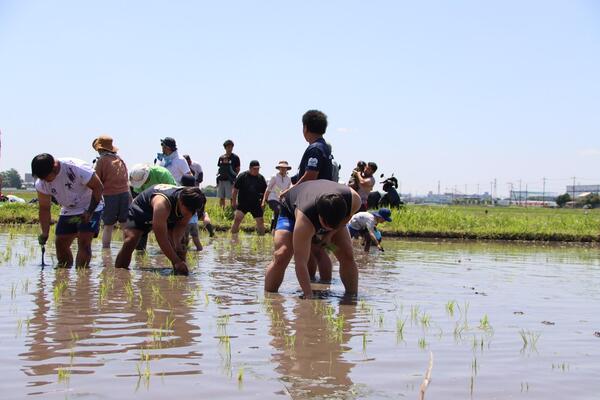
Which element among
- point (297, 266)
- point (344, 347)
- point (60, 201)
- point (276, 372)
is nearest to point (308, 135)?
point (297, 266)

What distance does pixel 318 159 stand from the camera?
828 cm

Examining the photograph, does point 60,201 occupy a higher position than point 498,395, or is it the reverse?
point 60,201

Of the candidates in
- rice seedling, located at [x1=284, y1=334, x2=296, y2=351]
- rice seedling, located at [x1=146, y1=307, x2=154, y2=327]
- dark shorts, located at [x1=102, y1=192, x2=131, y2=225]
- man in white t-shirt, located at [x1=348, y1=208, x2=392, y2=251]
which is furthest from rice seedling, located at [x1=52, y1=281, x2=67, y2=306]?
man in white t-shirt, located at [x1=348, y1=208, x2=392, y2=251]

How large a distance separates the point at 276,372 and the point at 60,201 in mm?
5404

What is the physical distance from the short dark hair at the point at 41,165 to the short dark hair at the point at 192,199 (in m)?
1.43

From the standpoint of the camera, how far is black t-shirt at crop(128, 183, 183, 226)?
8.96 m

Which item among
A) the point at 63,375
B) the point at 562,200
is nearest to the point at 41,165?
the point at 63,375

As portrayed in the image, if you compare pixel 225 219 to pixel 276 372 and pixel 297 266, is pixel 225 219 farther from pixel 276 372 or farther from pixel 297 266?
pixel 276 372

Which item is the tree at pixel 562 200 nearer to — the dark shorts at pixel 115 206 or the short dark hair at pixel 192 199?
the dark shorts at pixel 115 206

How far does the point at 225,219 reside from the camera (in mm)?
19422

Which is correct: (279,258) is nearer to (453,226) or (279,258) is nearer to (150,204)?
(150,204)

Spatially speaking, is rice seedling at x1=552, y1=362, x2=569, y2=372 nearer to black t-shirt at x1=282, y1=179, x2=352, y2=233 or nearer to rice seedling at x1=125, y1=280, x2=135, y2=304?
black t-shirt at x1=282, y1=179, x2=352, y2=233

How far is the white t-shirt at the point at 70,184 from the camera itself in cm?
885

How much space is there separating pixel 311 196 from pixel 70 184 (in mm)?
3172
